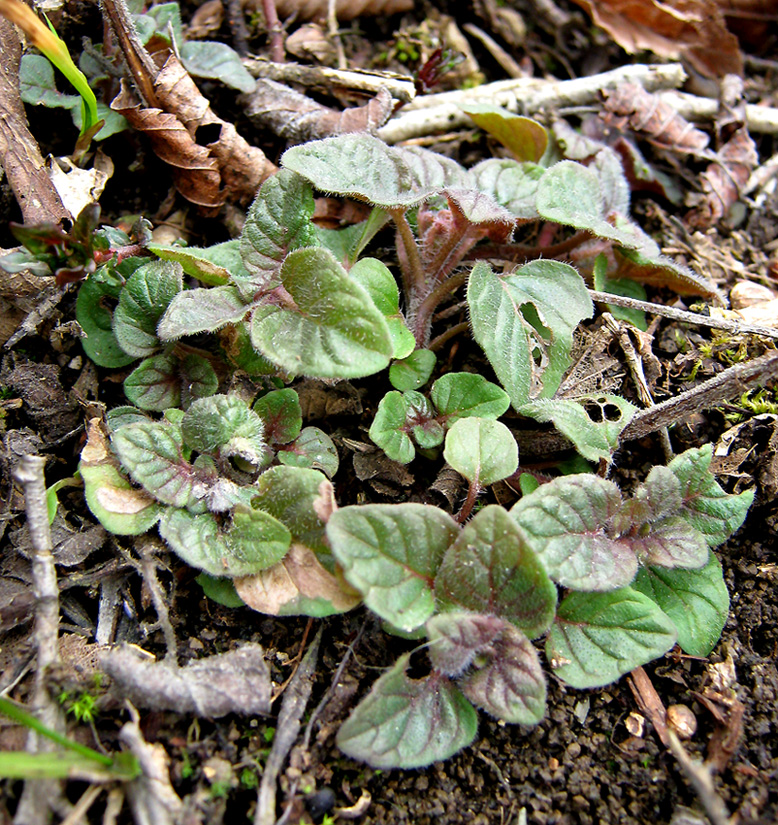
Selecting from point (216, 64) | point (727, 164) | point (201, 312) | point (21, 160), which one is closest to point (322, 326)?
point (201, 312)

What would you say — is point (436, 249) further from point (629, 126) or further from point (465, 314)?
point (629, 126)

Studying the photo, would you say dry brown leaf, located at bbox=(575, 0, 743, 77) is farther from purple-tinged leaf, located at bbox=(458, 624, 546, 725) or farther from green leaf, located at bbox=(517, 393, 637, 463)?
purple-tinged leaf, located at bbox=(458, 624, 546, 725)

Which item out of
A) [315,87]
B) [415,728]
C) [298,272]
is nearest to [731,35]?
[315,87]

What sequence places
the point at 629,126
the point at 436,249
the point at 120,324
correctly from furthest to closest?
the point at 629,126
the point at 436,249
the point at 120,324

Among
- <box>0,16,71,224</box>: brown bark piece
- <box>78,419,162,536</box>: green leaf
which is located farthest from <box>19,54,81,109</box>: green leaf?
<box>78,419,162,536</box>: green leaf

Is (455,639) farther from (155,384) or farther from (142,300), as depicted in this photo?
(142,300)
